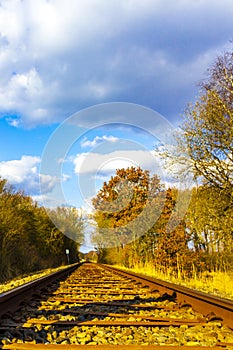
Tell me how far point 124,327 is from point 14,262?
19.9 metres

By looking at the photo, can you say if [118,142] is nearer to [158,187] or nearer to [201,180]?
[158,187]

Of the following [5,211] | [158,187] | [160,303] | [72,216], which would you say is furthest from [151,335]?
[72,216]

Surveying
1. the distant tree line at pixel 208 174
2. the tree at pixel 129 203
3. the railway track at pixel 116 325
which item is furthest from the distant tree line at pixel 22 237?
the railway track at pixel 116 325

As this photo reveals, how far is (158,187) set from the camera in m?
26.8

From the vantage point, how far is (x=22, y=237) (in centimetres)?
2495

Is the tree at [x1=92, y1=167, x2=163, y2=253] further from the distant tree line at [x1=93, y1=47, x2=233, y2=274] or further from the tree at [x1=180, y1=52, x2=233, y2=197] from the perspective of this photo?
the tree at [x1=180, y1=52, x2=233, y2=197]

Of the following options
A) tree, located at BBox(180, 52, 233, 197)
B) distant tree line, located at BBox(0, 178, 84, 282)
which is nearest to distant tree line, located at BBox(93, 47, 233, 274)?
tree, located at BBox(180, 52, 233, 197)

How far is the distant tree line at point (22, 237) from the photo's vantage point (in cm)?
2120

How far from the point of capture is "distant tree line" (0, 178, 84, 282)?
69.6 feet

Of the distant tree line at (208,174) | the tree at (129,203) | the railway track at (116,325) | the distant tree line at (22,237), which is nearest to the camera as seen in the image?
the railway track at (116,325)

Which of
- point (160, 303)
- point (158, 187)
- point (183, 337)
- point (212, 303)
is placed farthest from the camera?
point (158, 187)

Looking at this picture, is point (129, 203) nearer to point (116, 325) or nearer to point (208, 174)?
point (208, 174)

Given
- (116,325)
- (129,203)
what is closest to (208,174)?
(116,325)

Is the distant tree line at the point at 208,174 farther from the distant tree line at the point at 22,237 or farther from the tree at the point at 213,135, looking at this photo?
the distant tree line at the point at 22,237
